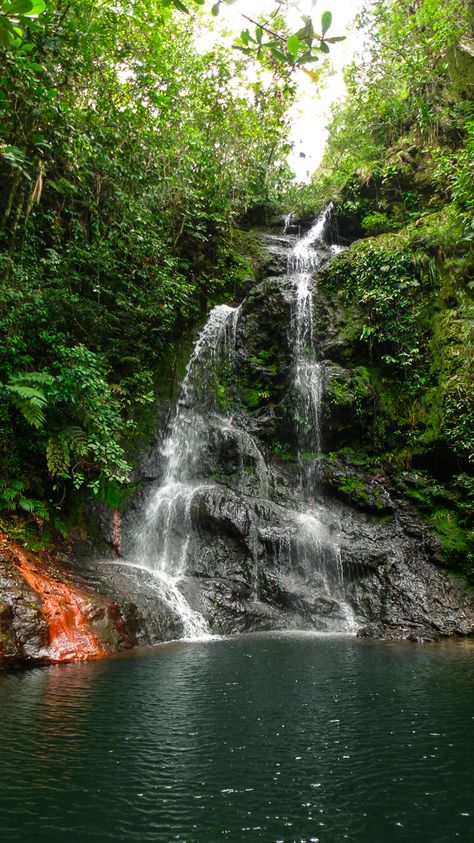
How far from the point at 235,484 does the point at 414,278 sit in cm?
730

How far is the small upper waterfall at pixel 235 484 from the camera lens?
10367 mm

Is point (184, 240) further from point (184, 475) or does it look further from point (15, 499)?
point (15, 499)

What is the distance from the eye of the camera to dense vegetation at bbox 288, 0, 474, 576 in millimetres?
11852

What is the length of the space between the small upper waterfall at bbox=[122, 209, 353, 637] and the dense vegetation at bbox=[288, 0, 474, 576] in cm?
96

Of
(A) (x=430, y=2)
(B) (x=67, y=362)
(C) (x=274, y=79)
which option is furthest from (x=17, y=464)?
(A) (x=430, y=2)

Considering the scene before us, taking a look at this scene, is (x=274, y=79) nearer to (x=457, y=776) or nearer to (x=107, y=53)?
(x=107, y=53)

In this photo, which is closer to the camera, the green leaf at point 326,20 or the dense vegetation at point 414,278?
the green leaf at point 326,20

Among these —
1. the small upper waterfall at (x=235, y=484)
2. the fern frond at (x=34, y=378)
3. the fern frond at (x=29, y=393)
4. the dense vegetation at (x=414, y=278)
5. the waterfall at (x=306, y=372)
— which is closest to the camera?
the fern frond at (x=29, y=393)

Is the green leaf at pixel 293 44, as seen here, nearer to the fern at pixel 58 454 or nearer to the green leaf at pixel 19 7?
the green leaf at pixel 19 7

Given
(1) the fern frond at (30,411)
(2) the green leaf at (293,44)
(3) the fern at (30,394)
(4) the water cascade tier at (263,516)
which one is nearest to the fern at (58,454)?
(3) the fern at (30,394)

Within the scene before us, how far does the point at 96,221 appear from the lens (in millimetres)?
11008

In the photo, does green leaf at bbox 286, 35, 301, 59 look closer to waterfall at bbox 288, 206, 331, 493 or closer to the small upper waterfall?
the small upper waterfall

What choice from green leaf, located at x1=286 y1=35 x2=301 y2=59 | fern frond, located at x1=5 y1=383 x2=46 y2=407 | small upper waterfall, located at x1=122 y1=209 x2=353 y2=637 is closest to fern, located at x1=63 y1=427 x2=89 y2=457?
fern frond, located at x1=5 y1=383 x2=46 y2=407

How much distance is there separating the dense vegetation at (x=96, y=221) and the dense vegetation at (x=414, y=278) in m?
4.20
